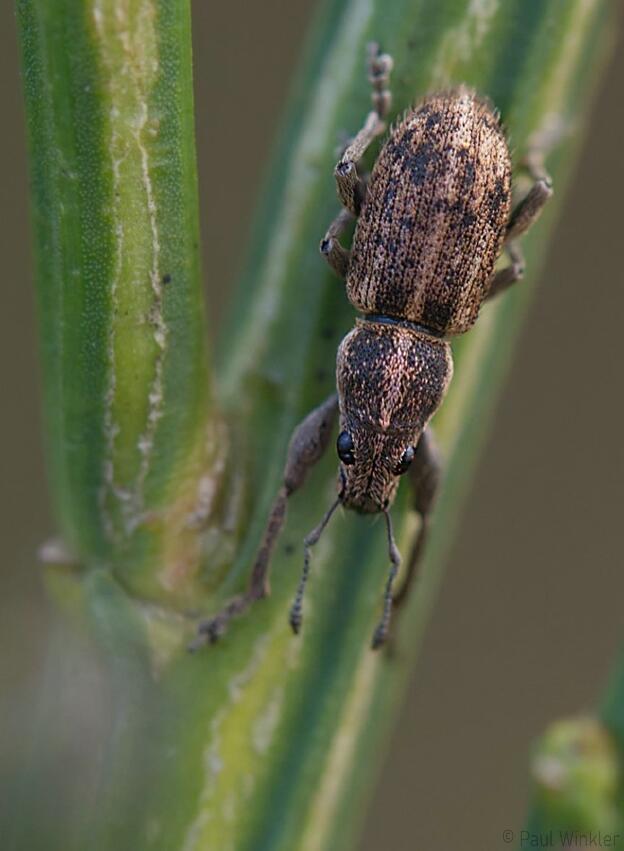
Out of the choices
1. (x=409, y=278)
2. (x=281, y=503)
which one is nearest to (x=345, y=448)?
(x=281, y=503)

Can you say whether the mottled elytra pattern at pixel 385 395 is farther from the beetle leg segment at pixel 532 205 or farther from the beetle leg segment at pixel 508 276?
the beetle leg segment at pixel 532 205

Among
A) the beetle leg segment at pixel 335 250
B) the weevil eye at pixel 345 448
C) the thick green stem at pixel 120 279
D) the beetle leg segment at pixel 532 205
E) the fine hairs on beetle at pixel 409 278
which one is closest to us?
the thick green stem at pixel 120 279

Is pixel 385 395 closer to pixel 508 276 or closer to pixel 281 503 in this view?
pixel 508 276

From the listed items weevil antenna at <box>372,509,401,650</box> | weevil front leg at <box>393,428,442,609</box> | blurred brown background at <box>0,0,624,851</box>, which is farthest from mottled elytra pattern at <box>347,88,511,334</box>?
blurred brown background at <box>0,0,624,851</box>

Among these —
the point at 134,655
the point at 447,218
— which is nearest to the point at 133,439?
the point at 134,655

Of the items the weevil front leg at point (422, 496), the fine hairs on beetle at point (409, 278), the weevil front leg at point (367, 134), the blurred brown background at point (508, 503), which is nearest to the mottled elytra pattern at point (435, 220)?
the fine hairs on beetle at point (409, 278)

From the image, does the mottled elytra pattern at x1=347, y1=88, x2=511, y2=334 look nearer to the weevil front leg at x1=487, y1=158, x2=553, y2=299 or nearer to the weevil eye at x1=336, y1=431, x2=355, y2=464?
the weevil front leg at x1=487, y1=158, x2=553, y2=299

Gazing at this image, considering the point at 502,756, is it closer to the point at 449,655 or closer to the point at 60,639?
the point at 449,655
